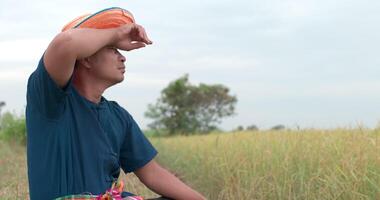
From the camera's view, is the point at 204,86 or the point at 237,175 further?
the point at 204,86

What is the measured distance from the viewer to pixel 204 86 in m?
30.9

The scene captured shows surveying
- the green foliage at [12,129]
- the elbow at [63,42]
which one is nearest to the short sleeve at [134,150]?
the elbow at [63,42]

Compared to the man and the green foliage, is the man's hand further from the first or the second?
the green foliage

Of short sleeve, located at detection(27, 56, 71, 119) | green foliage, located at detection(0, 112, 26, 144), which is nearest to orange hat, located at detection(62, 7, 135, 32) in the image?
short sleeve, located at detection(27, 56, 71, 119)

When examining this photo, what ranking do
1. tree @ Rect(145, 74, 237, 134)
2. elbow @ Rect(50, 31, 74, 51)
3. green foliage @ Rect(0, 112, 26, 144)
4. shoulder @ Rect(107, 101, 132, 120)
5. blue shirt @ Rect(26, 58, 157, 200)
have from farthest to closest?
tree @ Rect(145, 74, 237, 134)
green foliage @ Rect(0, 112, 26, 144)
shoulder @ Rect(107, 101, 132, 120)
blue shirt @ Rect(26, 58, 157, 200)
elbow @ Rect(50, 31, 74, 51)

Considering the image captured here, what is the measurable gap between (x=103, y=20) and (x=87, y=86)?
24 centimetres

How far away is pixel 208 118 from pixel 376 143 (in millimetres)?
25538

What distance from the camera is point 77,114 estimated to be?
6.86 ft

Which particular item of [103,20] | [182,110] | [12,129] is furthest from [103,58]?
[182,110]

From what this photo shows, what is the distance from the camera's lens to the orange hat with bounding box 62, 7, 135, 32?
6.78ft

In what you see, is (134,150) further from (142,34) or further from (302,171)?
(302,171)

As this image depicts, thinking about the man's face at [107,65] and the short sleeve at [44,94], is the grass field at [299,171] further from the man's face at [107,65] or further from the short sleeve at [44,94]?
the short sleeve at [44,94]

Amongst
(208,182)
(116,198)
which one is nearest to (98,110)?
(116,198)

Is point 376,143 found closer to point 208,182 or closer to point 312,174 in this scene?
point 312,174
